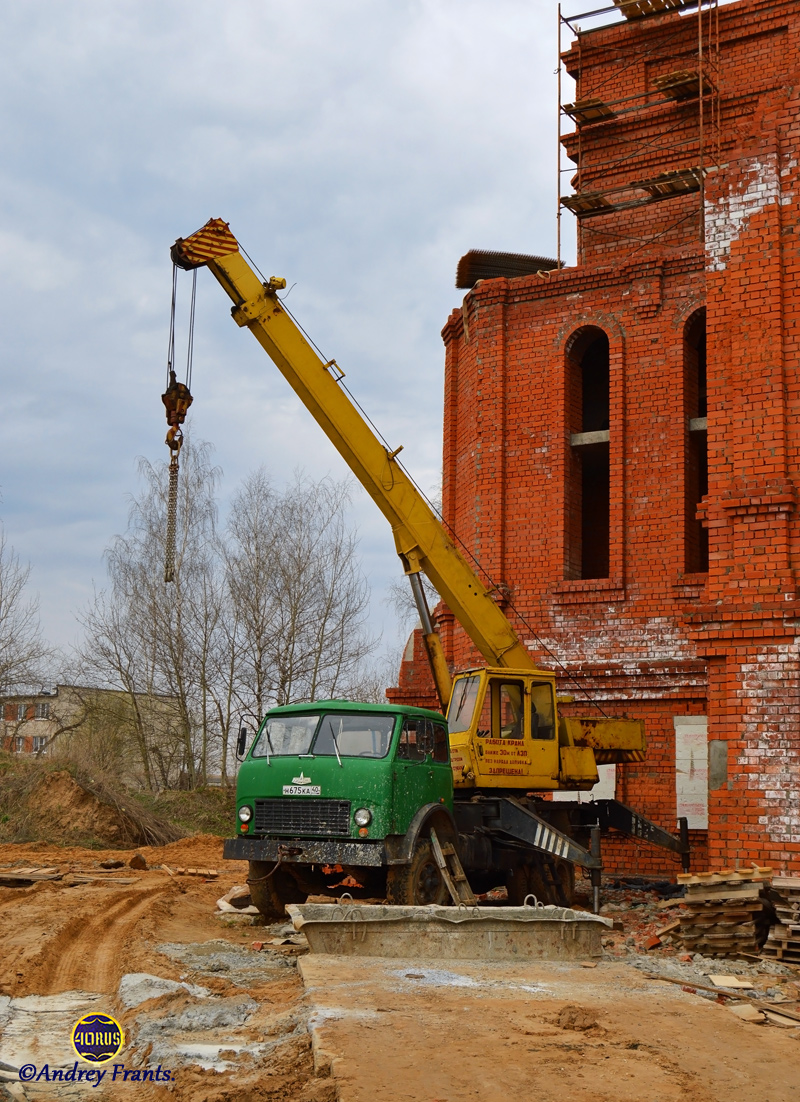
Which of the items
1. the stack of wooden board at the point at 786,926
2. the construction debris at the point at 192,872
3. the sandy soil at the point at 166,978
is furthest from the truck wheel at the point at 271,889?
the construction debris at the point at 192,872

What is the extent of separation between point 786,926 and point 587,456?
9.61 metres

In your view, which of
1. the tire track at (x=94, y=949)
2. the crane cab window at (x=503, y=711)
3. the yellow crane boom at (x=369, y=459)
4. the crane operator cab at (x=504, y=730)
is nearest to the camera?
the tire track at (x=94, y=949)

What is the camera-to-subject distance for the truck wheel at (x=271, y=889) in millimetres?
10352

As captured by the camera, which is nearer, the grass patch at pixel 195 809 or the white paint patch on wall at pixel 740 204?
the white paint patch on wall at pixel 740 204

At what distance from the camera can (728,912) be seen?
29.9ft

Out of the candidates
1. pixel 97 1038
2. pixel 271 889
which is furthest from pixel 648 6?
pixel 97 1038

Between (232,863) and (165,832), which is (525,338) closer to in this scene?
(232,863)

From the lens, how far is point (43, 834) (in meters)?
19.1

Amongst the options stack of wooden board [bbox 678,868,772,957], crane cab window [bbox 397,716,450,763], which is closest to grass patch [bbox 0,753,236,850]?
crane cab window [bbox 397,716,450,763]

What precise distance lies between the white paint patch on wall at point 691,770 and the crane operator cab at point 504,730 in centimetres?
248

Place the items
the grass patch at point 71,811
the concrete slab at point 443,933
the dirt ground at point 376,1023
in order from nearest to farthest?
the dirt ground at point 376,1023 < the concrete slab at point 443,933 < the grass patch at point 71,811

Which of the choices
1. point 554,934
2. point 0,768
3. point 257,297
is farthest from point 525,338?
point 0,768

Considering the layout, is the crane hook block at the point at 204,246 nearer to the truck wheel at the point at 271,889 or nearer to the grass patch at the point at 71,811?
the truck wheel at the point at 271,889

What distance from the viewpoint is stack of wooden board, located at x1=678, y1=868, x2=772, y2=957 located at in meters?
9.02
